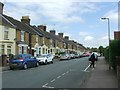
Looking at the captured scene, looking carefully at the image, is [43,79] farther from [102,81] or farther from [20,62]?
[20,62]

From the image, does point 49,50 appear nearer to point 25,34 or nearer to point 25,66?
point 25,34

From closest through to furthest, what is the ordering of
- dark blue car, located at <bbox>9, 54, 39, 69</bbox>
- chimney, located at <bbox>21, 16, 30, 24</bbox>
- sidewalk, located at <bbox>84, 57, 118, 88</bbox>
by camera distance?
sidewalk, located at <bbox>84, 57, 118, 88</bbox> < dark blue car, located at <bbox>9, 54, 39, 69</bbox> < chimney, located at <bbox>21, 16, 30, 24</bbox>

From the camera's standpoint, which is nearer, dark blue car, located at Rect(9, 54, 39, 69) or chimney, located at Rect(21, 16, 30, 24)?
dark blue car, located at Rect(9, 54, 39, 69)

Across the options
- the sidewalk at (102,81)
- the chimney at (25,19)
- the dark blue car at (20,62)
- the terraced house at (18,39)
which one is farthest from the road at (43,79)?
the chimney at (25,19)

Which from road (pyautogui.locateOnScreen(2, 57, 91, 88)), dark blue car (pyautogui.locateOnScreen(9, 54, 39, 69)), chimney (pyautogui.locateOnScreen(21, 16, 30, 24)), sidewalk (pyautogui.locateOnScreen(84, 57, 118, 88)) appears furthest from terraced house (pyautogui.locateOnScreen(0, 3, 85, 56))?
sidewalk (pyautogui.locateOnScreen(84, 57, 118, 88))

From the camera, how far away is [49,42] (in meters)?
71.2

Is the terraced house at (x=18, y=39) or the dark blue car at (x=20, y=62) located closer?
the dark blue car at (x=20, y=62)

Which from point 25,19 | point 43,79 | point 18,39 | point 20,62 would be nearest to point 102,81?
point 43,79

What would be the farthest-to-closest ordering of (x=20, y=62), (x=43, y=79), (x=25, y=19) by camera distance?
(x=25, y=19) → (x=20, y=62) → (x=43, y=79)

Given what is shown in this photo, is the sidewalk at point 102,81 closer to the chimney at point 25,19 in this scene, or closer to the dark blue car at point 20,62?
the dark blue car at point 20,62

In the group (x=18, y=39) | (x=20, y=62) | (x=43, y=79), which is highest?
(x=18, y=39)

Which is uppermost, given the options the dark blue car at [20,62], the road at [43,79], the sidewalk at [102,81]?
the dark blue car at [20,62]

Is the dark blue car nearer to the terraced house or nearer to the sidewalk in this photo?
the terraced house

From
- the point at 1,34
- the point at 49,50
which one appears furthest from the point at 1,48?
the point at 49,50
